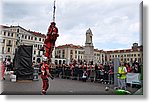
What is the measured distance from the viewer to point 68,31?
4684 millimetres

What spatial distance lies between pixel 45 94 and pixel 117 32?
213cm

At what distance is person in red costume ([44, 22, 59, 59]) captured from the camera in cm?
429

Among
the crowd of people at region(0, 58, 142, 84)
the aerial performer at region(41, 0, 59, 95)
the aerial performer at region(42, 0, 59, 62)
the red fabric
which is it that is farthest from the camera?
the crowd of people at region(0, 58, 142, 84)

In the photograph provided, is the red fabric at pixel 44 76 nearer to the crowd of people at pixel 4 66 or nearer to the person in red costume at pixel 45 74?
the person in red costume at pixel 45 74

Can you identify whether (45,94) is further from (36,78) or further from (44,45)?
(36,78)

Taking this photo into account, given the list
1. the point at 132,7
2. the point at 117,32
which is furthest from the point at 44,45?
the point at 132,7

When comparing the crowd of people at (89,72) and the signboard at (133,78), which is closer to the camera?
the signboard at (133,78)

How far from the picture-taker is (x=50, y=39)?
4316 millimetres

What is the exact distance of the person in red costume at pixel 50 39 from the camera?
4.29 metres

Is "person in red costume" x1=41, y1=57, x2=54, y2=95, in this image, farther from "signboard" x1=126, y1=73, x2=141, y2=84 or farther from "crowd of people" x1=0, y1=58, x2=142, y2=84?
"signboard" x1=126, y1=73, x2=141, y2=84

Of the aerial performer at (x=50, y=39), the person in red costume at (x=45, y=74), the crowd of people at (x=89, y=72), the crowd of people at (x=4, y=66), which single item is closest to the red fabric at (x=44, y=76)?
the person in red costume at (x=45, y=74)

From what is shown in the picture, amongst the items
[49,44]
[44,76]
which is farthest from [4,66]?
[44,76]

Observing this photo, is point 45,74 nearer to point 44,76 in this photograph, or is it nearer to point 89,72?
point 44,76

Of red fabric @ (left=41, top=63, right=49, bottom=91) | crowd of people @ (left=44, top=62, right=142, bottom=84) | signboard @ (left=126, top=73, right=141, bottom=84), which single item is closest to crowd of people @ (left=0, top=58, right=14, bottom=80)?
red fabric @ (left=41, top=63, right=49, bottom=91)
